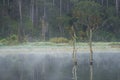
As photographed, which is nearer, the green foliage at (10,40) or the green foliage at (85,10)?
the green foliage at (10,40)

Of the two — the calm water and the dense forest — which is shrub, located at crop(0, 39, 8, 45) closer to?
the dense forest

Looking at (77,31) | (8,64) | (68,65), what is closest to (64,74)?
(68,65)

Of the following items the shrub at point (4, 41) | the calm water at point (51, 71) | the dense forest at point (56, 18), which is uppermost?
the dense forest at point (56, 18)

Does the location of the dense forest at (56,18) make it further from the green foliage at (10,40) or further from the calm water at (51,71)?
the calm water at (51,71)

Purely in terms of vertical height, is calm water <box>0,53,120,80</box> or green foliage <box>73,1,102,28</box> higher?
green foliage <box>73,1,102,28</box>

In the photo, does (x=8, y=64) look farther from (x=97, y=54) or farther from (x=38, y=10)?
(x=38, y=10)

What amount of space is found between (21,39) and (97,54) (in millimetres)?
12747

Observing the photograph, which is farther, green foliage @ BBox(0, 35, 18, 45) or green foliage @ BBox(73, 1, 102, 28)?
green foliage @ BBox(73, 1, 102, 28)

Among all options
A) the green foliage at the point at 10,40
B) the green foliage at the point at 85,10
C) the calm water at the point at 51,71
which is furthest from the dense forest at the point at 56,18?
the calm water at the point at 51,71

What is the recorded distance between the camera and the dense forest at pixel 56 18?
5119 centimetres

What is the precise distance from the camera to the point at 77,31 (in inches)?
2072

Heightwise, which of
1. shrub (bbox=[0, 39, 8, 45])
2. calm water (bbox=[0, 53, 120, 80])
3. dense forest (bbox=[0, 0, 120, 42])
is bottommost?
calm water (bbox=[0, 53, 120, 80])

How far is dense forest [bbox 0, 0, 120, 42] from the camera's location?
2015 inches

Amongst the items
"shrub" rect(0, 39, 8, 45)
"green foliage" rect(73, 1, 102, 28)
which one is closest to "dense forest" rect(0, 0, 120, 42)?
"green foliage" rect(73, 1, 102, 28)
